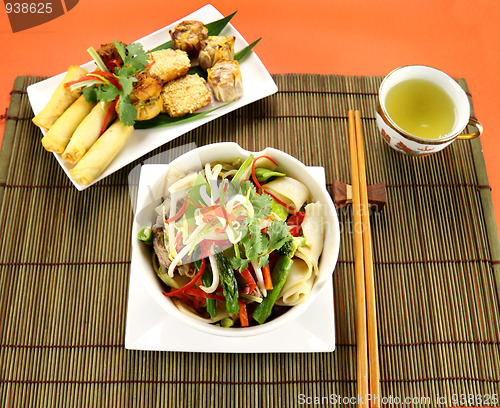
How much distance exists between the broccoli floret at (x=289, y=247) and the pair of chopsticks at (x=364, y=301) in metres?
0.40

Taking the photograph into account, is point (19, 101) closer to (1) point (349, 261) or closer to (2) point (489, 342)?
(1) point (349, 261)

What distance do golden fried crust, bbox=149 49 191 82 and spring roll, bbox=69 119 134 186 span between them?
0.32 metres

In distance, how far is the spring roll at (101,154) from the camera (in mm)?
Result: 1873

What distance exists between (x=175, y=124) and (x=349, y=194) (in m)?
0.85

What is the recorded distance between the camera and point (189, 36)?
2150mm

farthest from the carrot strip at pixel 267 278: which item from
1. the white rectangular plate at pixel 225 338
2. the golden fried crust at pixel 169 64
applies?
the golden fried crust at pixel 169 64

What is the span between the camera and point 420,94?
78.3 inches

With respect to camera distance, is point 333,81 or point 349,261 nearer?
point 349,261

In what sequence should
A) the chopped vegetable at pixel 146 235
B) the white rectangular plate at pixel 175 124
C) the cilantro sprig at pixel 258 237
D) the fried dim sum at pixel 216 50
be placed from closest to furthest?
1. the cilantro sprig at pixel 258 237
2. the chopped vegetable at pixel 146 235
3. the white rectangular plate at pixel 175 124
4. the fried dim sum at pixel 216 50

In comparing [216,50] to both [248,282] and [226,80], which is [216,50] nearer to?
[226,80]

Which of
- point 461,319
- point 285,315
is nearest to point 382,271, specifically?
point 461,319

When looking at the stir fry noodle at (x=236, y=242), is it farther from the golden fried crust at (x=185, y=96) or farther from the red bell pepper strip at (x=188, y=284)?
the golden fried crust at (x=185, y=96)

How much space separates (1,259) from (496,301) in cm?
214

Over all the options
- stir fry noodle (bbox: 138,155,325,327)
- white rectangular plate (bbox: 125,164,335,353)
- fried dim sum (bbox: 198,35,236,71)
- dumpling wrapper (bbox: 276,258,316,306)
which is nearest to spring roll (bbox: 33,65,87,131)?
fried dim sum (bbox: 198,35,236,71)
